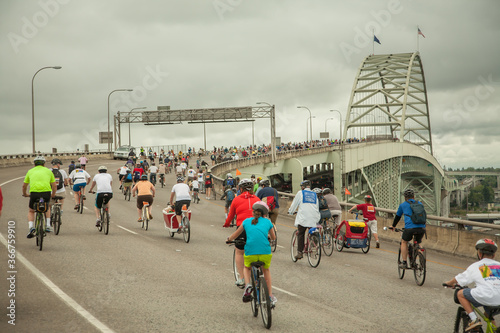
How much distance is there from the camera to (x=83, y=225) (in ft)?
56.2

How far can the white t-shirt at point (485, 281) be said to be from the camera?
5960 mm

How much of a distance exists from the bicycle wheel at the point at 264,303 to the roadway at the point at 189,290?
17 centimetres

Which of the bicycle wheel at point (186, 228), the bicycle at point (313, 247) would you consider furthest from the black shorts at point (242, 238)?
the bicycle wheel at point (186, 228)

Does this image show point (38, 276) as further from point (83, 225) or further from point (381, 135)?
point (381, 135)

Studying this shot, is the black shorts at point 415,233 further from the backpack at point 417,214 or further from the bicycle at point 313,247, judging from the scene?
the bicycle at point 313,247

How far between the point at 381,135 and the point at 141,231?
85705mm

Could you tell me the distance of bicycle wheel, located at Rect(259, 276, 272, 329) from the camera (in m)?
6.90

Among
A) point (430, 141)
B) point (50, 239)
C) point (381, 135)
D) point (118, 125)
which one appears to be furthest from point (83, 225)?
point (430, 141)

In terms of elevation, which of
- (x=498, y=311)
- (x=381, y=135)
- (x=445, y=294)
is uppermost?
(x=381, y=135)

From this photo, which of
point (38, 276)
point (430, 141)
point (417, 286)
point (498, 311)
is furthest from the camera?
point (430, 141)

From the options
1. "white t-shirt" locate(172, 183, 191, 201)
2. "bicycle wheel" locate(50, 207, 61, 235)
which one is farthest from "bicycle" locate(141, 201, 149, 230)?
"bicycle wheel" locate(50, 207, 61, 235)

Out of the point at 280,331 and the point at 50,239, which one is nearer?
the point at 280,331

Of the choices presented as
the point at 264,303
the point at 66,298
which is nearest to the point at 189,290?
the point at 66,298

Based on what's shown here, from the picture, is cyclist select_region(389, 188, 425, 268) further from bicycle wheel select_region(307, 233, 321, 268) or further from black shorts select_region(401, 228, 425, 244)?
bicycle wheel select_region(307, 233, 321, 268)
